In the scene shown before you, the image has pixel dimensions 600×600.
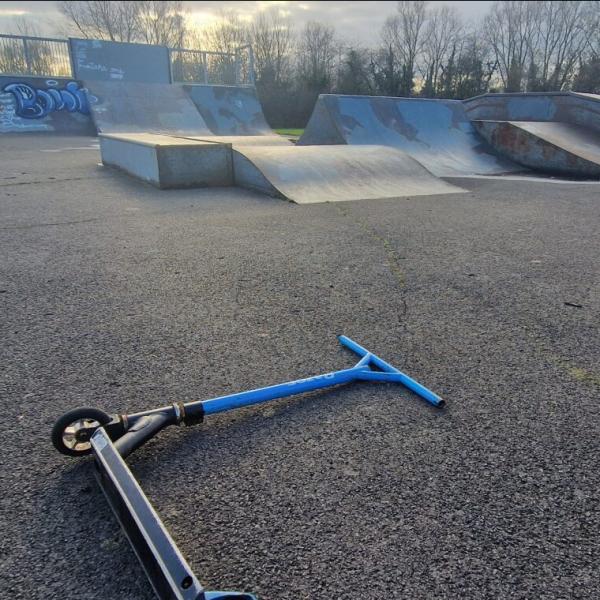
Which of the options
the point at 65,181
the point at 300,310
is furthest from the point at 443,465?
the point at 65,181

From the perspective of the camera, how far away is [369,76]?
3753cm

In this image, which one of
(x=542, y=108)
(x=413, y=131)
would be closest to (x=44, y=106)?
(x=413, y=131)

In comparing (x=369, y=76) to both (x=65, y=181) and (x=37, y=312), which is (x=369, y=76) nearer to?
(x=65, y=181)

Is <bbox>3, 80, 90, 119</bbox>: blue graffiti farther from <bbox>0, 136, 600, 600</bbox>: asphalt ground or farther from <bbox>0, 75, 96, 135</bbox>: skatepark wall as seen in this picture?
<bbox>0, 136, 600, 600</bbox>: asphalt ground

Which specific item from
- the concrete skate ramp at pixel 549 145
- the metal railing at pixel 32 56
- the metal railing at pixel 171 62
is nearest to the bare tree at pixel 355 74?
the metal railing at pixel 171 62

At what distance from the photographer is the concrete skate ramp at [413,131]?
473 inches

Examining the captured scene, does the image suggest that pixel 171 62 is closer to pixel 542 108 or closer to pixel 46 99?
pixel 46 99

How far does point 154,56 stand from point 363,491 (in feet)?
92.5

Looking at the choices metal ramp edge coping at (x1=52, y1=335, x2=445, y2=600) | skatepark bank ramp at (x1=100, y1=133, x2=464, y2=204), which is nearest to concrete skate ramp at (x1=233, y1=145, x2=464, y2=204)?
skatepark bank ramp at (x1=100, y1=133, x2=464, y2=204)

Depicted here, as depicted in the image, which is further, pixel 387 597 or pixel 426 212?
pixel 426 212

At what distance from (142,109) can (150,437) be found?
876 inches

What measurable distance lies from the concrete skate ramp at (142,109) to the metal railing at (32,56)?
308 cm

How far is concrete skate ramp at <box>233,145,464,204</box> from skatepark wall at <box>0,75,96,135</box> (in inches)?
640

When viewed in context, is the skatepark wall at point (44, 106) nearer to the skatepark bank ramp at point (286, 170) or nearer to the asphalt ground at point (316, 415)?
the skatepark bank ramp at point (286, 170)
